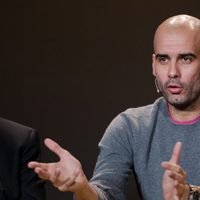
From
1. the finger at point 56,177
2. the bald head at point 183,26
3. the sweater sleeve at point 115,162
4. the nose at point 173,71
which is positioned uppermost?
the bald head at point 183,26

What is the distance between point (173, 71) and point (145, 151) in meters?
0.26

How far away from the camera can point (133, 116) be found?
5.57 feet

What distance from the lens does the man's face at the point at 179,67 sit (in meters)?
1.55

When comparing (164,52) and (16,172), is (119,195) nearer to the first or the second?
(16,172)

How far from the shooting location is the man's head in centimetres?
155

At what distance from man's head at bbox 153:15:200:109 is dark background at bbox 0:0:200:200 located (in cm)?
104

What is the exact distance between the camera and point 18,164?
1.44m

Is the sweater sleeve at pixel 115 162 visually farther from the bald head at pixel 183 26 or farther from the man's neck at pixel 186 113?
the bald head at pixel 183 26

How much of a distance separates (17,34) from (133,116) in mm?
1131

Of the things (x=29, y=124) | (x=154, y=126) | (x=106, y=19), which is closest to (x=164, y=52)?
(x=154, y=126)

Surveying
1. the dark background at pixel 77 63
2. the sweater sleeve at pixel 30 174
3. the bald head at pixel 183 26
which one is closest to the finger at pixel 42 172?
the sweater sleeve at pixel 30 174

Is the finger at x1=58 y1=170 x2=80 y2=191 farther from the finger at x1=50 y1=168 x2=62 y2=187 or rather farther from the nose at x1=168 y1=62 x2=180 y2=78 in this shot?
the nose at x1=168 y1=62 x2=180 y2=78

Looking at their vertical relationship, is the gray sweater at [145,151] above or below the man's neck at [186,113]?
below

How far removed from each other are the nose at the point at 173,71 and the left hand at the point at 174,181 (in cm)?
28
